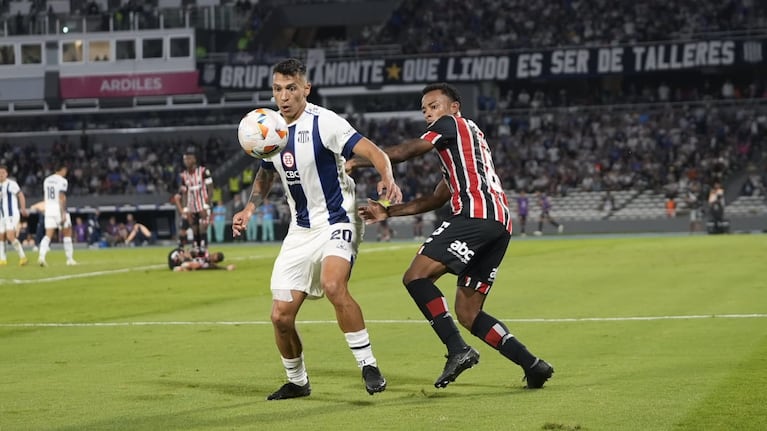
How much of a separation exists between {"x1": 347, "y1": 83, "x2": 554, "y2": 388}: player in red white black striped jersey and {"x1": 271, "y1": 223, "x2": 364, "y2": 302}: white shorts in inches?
17.8

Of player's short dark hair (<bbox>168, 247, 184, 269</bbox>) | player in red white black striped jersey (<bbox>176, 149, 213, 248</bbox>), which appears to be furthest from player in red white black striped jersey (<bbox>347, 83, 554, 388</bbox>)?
player's short dark hair (<bbox>168, 247, 184, 269</bbox>)

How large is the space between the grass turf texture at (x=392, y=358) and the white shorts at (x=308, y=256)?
85cm

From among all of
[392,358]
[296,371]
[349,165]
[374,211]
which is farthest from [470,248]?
[392,358]

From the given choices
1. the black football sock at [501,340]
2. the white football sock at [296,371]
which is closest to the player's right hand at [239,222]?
the white football sock at [296,371]

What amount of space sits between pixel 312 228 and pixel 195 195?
60.5 feet

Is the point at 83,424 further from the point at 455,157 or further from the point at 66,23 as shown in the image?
the point at 66,23

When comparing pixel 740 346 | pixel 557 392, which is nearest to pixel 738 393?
pixel 557 392

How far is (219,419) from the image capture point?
8344 millimetres

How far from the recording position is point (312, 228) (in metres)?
9.46

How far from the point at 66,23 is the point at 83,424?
6826 centimetres

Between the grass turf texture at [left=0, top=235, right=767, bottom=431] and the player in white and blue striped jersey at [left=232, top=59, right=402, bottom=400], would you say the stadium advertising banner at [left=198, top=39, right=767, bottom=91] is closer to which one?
the grass turf texture at [left=0, top=235, right=767, bottom=431]

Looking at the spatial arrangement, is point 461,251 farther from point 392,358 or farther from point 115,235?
point 115,235

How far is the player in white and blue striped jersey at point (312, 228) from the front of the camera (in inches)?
368

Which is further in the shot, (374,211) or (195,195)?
(195,195)
